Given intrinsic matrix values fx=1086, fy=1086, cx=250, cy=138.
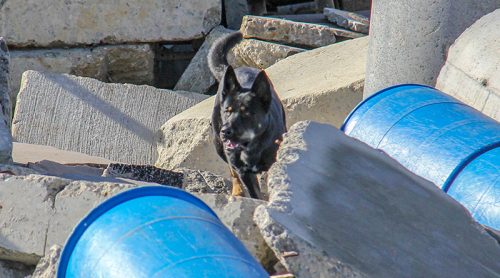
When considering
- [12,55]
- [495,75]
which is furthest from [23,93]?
[495,75]

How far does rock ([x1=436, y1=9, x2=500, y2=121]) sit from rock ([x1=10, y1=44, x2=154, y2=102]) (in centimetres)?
350

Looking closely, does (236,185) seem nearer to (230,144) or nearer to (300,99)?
(230,144)

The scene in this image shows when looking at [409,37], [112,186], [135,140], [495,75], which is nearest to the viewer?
[112,186]

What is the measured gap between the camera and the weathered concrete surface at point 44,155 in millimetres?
6287

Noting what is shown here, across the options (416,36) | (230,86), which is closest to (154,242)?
(230,86)

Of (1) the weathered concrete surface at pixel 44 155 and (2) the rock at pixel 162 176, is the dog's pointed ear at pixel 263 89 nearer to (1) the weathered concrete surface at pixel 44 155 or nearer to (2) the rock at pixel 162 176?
(2) the rock at pixel 162 176

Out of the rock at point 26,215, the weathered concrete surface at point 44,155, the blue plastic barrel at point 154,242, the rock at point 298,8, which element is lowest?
the weathered concrete surface at point 44,155

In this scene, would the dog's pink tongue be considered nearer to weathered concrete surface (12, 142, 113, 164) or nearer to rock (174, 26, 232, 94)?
weathered concrete surface (12, 142, 113, 164)

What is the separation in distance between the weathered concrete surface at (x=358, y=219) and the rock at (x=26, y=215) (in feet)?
3.11

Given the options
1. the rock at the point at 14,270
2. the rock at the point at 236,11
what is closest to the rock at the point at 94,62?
the rock at the point at 236,11

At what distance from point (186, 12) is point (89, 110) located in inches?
60.5

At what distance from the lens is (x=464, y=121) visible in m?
4.93

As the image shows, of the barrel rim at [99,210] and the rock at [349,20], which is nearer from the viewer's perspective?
the barrel rim at [99,210]

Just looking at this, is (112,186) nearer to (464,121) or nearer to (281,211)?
(281,211)
